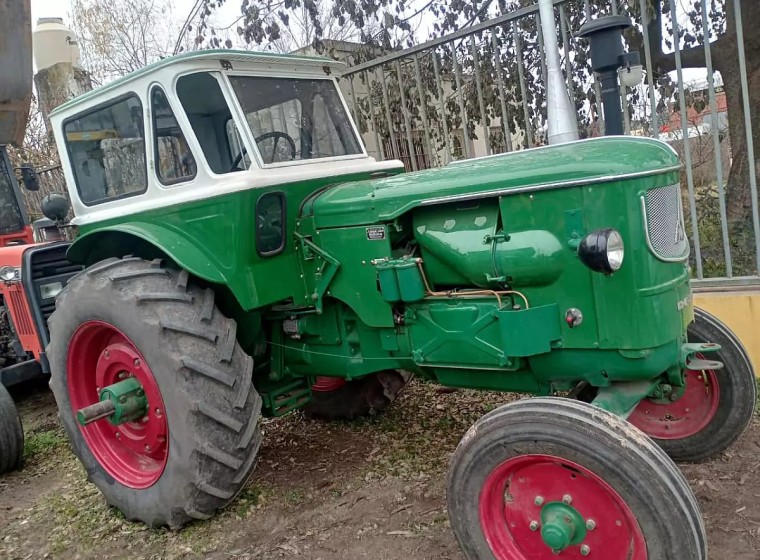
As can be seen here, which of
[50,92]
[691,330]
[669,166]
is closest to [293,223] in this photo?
[669,166]

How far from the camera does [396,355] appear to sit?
127 inches

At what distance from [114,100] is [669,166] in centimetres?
272

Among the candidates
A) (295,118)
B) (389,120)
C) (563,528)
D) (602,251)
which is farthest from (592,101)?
(563,528)

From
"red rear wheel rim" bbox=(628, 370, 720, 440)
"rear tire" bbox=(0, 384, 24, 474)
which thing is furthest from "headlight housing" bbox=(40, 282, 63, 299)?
"red rear wheel rim" bbox=(628, 370, 720, 440)

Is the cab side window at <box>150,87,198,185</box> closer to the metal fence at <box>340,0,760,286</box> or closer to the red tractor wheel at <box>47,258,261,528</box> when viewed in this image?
the red tractor wheel at <box>47,258,261,528</box>

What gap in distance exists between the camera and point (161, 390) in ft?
10.2

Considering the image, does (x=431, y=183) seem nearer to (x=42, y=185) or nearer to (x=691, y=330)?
(x=691, y=330)

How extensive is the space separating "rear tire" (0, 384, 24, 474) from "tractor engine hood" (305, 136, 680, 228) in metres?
2.47

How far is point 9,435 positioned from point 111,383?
1120mm

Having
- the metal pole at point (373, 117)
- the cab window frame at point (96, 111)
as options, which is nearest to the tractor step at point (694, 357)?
the cab window frame at point (96, 111)

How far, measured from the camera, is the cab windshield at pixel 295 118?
332 centimetres

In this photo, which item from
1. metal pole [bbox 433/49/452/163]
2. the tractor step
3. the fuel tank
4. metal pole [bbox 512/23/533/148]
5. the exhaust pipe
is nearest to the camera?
the tractor step

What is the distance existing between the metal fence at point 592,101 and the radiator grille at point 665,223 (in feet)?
5.43

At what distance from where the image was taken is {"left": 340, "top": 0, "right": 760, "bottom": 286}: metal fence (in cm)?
435
